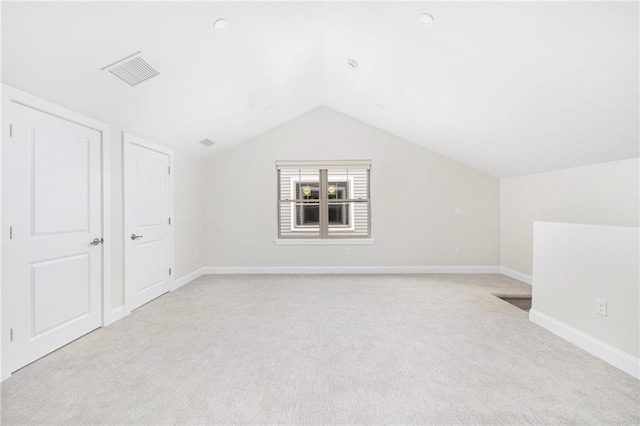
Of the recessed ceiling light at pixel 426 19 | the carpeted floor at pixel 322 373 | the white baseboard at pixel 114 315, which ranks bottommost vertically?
the carpeted floor at pixel 322 373

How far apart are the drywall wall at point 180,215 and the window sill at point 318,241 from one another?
1.42m

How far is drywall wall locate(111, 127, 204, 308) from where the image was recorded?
11.2 ft

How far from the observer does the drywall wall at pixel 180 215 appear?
3.43m

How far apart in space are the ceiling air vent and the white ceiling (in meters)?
0.06

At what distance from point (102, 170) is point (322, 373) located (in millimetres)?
2931

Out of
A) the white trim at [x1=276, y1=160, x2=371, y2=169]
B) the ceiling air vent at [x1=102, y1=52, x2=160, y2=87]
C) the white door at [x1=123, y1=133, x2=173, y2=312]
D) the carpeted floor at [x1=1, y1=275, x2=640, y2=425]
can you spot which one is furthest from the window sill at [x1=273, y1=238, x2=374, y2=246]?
the ceiling air vent at [x1=102, y1=52, x2=160, y2=87]

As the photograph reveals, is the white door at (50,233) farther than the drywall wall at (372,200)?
No

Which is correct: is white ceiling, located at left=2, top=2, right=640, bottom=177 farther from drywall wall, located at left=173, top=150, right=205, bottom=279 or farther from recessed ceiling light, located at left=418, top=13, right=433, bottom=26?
drywall wall, located at left=173, top=150, right=205, bottom=279

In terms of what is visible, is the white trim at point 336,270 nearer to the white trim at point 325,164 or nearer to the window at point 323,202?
the window at point 323,202

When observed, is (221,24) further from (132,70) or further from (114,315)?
(114,315)

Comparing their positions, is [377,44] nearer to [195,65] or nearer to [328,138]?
[195,65]

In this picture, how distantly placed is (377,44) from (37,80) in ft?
9.38

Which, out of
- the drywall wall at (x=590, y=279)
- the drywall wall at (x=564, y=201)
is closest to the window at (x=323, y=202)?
the drywall wall at (x=564, y=201)

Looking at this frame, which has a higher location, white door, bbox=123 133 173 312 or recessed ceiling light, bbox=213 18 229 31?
recessed ceiling light, bbox=213 18 229 31
